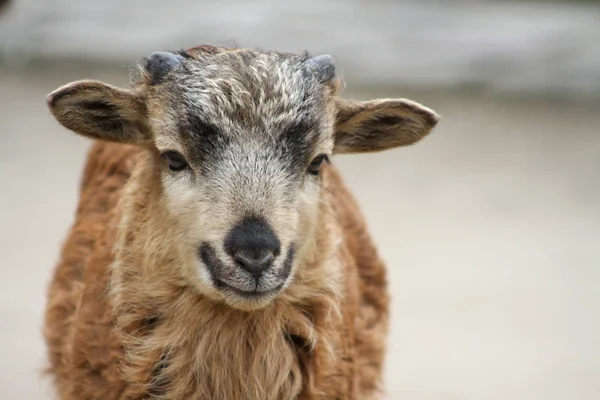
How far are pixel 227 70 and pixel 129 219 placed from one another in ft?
3.10

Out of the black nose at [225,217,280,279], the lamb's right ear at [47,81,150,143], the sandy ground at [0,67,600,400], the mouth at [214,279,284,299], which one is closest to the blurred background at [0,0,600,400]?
the sandy ground at [0,67,600,400]

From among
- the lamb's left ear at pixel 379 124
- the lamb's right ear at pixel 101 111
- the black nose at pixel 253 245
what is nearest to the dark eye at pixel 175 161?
the lamb's right ear at pixel 101 111

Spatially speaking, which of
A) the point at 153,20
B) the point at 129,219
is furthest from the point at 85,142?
the point at 129,219

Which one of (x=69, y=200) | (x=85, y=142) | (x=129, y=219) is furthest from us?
(x=85, y=142)

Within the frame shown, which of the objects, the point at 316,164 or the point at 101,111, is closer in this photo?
the point at 316,164

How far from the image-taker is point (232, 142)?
4.39 meters

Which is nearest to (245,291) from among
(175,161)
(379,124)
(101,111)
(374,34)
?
(175,161)

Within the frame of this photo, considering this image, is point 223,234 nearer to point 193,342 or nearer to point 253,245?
point 253,245

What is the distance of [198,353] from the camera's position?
15.6 ft

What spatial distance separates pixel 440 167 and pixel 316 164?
7046 mm

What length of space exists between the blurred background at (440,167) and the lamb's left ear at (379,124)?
3.15 metres

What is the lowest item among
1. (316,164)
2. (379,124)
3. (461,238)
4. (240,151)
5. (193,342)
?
(193,342)

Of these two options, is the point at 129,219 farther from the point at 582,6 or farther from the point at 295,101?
the point at 582,6

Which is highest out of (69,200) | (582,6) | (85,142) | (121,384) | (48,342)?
(582,6)
